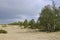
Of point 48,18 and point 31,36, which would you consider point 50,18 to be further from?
point 31,36

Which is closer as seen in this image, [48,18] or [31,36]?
[31,36]

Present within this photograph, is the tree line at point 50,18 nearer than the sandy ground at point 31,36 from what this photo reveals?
No

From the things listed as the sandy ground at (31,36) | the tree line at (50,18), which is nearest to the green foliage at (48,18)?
the tree line at (50,18)

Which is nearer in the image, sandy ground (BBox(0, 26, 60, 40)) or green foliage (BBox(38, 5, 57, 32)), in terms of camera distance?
sandy ground (BBox(0, 26, 60, 40))

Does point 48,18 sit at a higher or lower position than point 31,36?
higher

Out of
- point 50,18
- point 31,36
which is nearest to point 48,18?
point 50,18

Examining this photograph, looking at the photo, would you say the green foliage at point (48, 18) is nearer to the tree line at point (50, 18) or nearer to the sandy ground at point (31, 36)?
the tree line at point (50, 18)

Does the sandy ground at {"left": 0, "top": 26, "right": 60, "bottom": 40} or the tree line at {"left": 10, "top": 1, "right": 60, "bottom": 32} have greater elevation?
the tree line at {"left": 10, "top": 1, "right": 60, "bottom": 32}

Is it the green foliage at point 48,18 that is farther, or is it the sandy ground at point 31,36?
the green foliage at point 48,18

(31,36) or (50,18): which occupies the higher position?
(50,18)

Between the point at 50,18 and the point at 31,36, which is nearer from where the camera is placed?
the point at 31,36

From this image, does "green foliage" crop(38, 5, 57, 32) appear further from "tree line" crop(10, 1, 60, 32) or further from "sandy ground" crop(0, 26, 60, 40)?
"sandy ground" crop(0, 26, 60, 40)

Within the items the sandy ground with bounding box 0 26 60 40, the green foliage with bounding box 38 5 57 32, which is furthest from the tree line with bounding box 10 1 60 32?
the sandy ground with bounding box 0 26 60 40

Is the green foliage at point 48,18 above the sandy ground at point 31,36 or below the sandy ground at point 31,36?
above
